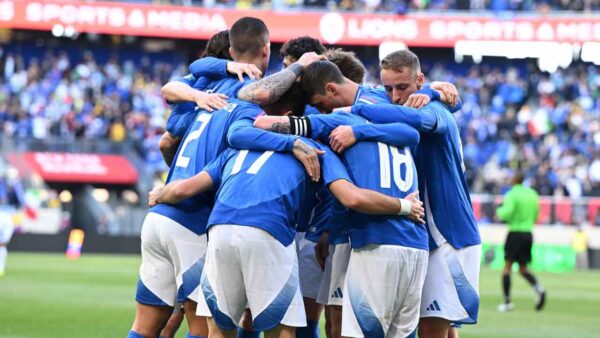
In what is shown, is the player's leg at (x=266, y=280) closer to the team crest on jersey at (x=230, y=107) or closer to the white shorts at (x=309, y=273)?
the team crest on jersey at (x=230, y=107)

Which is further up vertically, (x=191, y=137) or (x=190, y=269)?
(x=191, y=137)

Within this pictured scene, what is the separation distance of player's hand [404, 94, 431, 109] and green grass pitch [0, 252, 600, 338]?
630 centimetres

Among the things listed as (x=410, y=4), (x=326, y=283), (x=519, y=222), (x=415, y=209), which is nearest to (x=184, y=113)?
(x=326, y=283)

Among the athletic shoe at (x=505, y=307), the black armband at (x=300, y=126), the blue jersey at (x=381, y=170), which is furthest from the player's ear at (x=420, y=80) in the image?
the athletic shoe at (x=505, y=307)

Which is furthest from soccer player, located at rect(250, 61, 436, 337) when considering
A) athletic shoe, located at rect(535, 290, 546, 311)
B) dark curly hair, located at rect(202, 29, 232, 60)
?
athletic shoe, located at rect(535, 290, 546, 311)

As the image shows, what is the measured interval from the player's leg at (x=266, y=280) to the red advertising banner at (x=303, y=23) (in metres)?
37.4

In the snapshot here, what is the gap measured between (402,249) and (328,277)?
3.12 feet

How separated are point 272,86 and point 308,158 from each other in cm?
68

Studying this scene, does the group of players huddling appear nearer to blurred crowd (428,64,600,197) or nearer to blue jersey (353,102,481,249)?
blue jersey (353,102,481,249)

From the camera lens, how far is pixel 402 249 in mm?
7117

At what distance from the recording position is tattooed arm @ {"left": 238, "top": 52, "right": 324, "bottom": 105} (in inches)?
293

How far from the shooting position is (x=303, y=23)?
44.7 metres

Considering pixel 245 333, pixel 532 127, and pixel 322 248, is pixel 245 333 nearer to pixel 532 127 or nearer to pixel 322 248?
pixel 322 248

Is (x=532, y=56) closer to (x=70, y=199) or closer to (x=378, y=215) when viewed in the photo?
(x=70, y=199)
